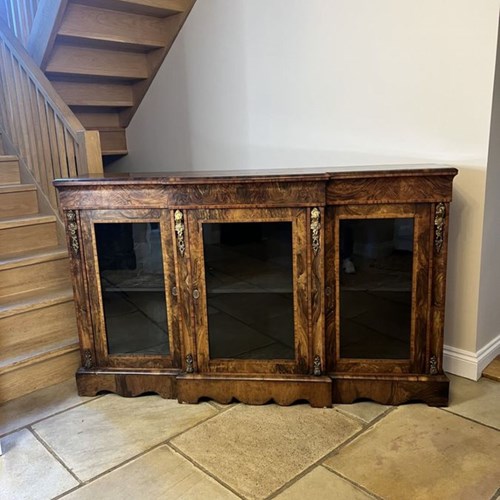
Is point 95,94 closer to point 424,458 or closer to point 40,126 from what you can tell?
point 40,126

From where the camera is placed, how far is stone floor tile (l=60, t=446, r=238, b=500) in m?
1.55

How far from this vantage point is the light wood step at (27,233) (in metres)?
2.56

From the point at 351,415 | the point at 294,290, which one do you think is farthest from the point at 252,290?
the point at 351,415

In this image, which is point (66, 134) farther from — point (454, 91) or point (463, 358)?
point (463, 358)

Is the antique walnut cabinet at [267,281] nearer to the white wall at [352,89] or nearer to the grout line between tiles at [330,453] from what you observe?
the grout line between tiles at [330,453]

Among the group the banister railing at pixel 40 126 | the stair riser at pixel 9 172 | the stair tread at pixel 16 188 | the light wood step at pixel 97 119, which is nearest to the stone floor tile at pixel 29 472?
the banister railing at pixel 40 126

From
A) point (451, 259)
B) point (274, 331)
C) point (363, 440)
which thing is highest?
point (451, 259)

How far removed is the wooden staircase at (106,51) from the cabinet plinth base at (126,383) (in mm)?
1885

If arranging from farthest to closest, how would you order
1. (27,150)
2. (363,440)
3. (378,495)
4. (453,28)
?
(27,150) → (453,28) → (363,440) → (378,495)

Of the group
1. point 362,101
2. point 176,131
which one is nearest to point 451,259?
point 362,101

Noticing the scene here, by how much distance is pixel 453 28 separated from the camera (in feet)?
6.45

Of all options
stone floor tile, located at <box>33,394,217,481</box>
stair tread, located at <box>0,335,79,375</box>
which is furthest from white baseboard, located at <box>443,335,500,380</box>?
stair tread, located at <box>0,335,79,375</box>

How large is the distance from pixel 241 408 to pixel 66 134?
5.37ft

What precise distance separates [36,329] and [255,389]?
1129mm
